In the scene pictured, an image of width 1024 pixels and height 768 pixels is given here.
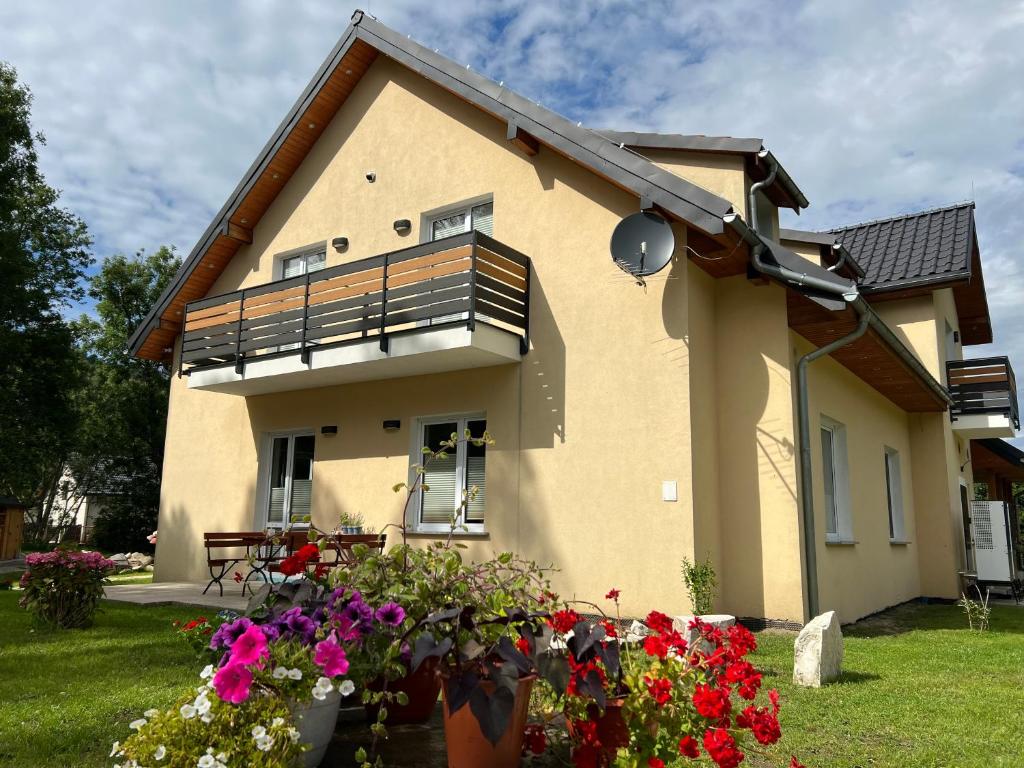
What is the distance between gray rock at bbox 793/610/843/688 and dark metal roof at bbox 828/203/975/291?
29.6ft

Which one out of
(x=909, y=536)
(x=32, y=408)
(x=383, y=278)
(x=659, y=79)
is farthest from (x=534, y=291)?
(x=32, y=408)

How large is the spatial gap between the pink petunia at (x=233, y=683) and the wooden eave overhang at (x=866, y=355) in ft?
24.4

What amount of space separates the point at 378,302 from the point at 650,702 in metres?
7.83

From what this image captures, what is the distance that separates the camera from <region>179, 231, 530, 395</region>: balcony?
30.0 ft

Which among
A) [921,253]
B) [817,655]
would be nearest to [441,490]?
[817,655]

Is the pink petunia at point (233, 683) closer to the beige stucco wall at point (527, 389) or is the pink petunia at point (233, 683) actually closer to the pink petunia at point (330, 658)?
the pink petunia at point (330, 658)

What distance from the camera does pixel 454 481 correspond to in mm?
10070

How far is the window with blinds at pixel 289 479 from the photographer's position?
11.9 m

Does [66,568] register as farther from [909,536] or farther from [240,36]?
[909,536]

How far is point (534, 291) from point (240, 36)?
4.51 meters

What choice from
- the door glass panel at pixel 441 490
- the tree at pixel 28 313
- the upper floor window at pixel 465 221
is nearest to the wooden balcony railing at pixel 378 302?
the upper floor window at pixel 465 221

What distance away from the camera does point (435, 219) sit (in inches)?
448

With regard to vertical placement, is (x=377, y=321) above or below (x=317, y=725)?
above

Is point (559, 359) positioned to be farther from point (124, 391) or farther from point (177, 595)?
point (124, 391)
